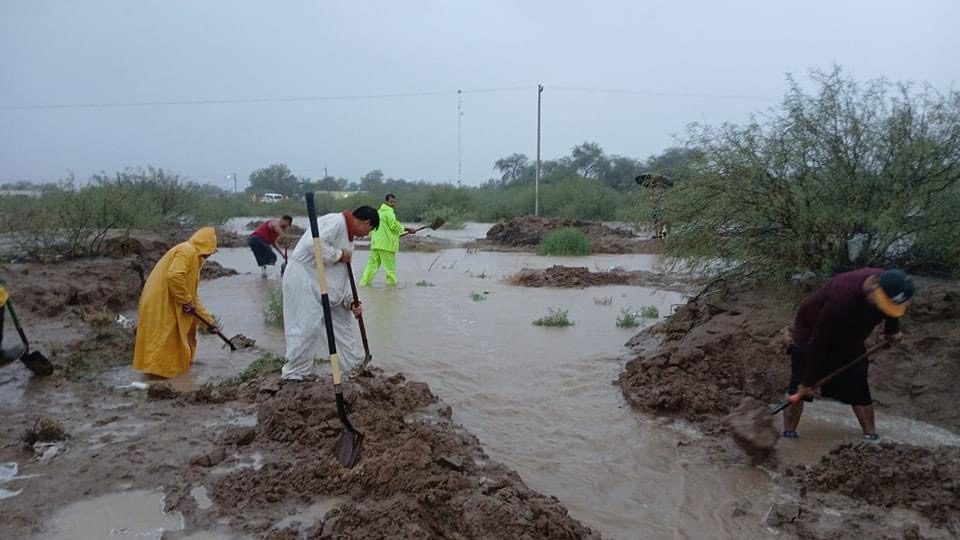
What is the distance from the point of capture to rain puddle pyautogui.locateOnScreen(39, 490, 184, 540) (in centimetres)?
350

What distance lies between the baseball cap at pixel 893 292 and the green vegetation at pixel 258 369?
5003mm

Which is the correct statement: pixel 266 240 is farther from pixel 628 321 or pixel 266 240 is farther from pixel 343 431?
pixel 343 431

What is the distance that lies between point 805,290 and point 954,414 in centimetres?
180

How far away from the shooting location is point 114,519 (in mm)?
3648

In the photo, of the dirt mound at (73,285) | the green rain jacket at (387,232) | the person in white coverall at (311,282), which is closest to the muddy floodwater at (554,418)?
the person in white coverall at (311,282)

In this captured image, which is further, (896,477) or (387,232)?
(387,232)

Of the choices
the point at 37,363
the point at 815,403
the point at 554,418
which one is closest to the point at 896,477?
the point at 815,403

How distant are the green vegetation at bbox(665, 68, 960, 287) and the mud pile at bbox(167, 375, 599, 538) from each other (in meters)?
4.12

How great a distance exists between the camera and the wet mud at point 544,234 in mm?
22484

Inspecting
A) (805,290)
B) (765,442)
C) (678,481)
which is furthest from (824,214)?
(678,481)

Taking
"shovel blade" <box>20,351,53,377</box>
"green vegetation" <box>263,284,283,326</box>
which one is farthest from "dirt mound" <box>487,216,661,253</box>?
"shovel blade" <box>20,351,53,377</box>

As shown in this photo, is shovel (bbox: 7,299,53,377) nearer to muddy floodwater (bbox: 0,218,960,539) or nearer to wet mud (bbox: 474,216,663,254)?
muddy floodwater (bbox: 0,218,960,539)

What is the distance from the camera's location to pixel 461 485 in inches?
148

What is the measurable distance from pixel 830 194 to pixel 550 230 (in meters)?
17.7
